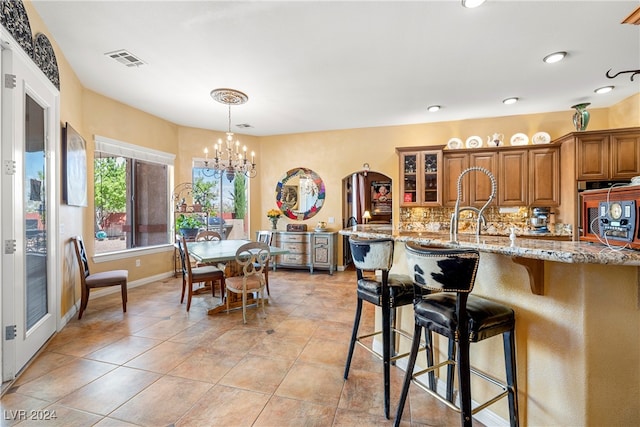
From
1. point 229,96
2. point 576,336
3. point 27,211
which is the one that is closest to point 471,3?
point 576,336

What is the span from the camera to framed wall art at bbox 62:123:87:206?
10.3 ft

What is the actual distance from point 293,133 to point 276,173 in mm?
948

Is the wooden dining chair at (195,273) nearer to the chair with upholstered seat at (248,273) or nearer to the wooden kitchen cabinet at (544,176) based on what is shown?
the chair with upholstered seat at (248,273)

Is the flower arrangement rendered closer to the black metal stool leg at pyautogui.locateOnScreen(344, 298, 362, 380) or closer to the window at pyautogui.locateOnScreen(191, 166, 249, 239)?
the window at pyautogui.locateOnScreen(191, 166, 249, 239)

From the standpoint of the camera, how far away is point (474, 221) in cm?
502

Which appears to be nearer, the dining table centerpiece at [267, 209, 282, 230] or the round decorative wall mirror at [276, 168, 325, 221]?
the dining table centerpiece at [267, 209, 282, 230]

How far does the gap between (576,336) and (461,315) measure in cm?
53

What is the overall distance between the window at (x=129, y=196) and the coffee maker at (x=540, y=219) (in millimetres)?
6342

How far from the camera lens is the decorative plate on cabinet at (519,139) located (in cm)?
482

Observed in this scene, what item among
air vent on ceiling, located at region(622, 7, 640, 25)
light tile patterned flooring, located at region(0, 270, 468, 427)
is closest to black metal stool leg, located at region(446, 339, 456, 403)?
light tile patterned flooring, located at region(0, 270, 468, 427)

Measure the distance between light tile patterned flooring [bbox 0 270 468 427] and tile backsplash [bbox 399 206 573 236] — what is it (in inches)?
96.9

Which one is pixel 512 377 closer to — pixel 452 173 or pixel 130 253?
pixel 452 173

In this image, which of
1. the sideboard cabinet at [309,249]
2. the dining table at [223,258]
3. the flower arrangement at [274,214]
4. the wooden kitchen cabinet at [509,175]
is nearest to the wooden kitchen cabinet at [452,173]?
the wooden kitchen cabinet at [509,175]

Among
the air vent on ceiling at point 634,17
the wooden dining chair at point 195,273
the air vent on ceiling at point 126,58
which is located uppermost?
the air vent on ceiling at point 126,58
